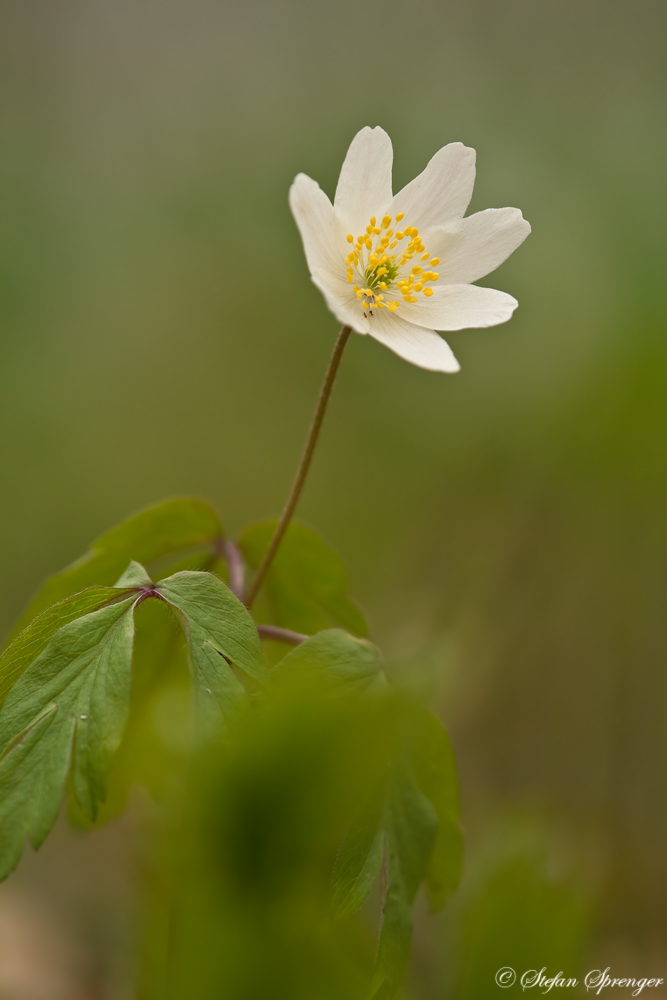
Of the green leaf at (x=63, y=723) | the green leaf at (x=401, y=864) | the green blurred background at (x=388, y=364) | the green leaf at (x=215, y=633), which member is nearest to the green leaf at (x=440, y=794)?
the green leaf at (x=401, y=864)

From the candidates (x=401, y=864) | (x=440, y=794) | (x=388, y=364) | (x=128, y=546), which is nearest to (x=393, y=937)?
(x=401, y=864)

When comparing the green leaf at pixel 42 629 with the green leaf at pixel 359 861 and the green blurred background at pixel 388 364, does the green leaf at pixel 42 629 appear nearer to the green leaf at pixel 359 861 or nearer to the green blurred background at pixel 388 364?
the green leaf at pixel 359 861

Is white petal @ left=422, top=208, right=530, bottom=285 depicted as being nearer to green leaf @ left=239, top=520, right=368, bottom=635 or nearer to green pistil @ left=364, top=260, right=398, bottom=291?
green pistil @ left=364, top=260, right=398, bottom=291

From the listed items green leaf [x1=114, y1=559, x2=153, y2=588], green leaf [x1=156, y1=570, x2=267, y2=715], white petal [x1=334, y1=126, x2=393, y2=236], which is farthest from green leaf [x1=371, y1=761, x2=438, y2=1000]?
white petal [x1=334, y1=126, x2=393, y2=236]

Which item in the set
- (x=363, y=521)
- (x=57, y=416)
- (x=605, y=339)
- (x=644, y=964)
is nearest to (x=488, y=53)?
(x=605, y=339)

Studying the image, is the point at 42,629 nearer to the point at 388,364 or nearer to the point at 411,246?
the point at 411,246

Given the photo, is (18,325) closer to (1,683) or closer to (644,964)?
(1,683)
